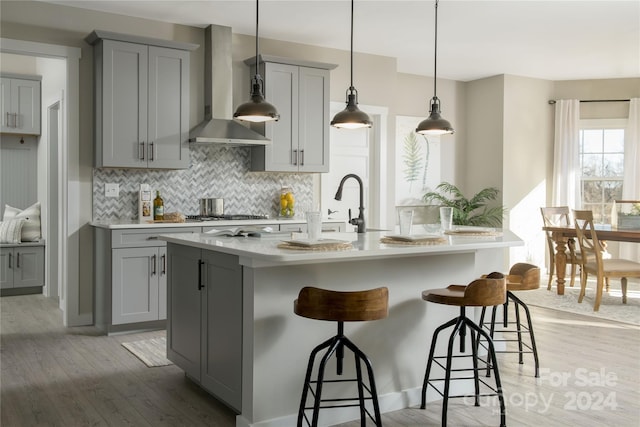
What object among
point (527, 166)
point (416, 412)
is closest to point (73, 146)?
point (416, 412)

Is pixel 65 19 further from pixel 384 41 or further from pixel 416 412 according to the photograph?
pixel 416 412

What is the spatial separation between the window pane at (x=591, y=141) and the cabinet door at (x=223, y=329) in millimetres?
6729

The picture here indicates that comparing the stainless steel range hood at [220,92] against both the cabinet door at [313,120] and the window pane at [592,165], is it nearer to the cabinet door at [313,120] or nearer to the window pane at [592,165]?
the cabinet door at [313,120]

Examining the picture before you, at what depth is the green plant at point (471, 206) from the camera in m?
7.94

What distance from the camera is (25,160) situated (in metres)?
7.56

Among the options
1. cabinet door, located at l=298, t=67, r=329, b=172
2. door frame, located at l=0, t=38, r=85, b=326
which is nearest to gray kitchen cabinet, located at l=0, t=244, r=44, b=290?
door frame, located at l=0, t=38, r=85, b=326

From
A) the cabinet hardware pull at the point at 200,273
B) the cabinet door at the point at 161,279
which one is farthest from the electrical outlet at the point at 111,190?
the cabinet hardware pull at the point at 200,273

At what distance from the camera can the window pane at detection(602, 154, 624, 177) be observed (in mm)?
8211

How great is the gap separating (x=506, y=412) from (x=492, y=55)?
15.9 feet

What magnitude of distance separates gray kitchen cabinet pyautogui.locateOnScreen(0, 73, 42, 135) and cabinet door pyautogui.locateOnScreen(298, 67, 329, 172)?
3.34 meters

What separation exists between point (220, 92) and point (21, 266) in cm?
317

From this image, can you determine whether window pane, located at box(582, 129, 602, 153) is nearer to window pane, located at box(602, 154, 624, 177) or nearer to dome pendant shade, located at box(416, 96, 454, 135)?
window pane, located at box(602, 154, 624, 177)

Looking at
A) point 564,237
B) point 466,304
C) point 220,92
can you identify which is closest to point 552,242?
point 564,237

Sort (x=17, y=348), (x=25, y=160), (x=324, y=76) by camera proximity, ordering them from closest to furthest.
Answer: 1. (x=17, y=348)
2. (x=324, y=76)
3. (x=25, y=160)
